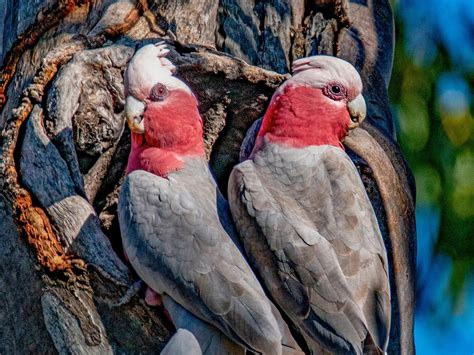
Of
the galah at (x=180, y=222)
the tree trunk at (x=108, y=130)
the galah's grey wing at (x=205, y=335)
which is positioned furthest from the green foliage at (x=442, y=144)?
the galah's grey wing at (x=205, y=335)

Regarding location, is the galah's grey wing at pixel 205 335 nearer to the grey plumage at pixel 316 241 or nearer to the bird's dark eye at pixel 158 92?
the grey plumage at pixel 316 241

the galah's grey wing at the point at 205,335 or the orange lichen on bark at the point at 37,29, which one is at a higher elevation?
the orange lichen on bark at the point at 37,29

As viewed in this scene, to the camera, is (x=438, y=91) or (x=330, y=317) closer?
(x=330, y=317)

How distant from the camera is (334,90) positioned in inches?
168

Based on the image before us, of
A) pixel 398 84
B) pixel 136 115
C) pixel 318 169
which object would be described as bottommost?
pixel 398 84

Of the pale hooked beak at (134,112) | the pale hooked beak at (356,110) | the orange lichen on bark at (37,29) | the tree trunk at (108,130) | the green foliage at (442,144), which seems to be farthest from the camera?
the green foliage at (442,144)

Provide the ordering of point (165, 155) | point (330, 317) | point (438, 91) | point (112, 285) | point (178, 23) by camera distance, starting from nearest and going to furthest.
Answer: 1. point (330, 317)
2. point (112, 285)
3. point (165, 155)
4. point (178, 23)
5. point (438, 91)

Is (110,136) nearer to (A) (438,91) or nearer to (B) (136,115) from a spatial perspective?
(B) (136,115)

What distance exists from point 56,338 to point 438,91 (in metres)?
2.60

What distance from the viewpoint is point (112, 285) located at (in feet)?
12.9

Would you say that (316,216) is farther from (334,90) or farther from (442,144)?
(442,144)

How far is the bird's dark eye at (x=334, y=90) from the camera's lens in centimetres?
425

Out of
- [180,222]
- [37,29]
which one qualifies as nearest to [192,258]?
[180,222]

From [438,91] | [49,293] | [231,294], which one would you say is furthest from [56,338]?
[438,91]
